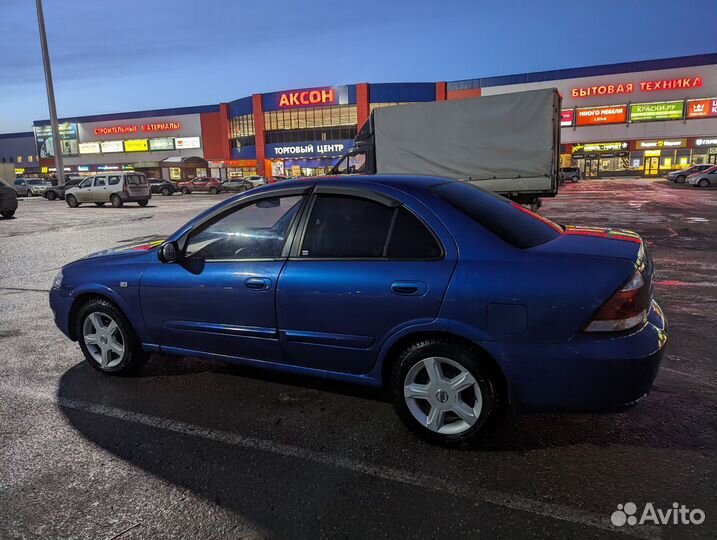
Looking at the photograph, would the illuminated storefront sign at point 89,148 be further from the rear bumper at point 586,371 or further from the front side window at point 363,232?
the rear bumper at point 586,371

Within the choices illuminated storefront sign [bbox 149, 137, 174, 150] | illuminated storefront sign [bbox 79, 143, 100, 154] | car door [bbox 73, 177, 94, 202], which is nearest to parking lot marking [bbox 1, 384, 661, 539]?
car door [bbox 73, 177, 94, 202]

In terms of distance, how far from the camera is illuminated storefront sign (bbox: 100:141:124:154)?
73.6m

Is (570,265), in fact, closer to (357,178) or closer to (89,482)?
(357,178)

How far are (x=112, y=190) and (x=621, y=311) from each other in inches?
1041

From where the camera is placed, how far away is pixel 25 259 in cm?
1004

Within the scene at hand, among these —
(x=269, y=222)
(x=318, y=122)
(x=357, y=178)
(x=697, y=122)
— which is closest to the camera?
(x=357, y=178)

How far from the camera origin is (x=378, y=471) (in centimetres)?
268

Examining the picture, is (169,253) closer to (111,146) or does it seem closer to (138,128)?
(138,128)

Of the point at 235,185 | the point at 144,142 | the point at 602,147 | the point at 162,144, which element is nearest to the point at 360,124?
the point at 235,185

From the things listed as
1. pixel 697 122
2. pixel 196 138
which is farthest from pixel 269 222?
pixel 196 138

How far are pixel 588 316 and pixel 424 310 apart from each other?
84 centimetres

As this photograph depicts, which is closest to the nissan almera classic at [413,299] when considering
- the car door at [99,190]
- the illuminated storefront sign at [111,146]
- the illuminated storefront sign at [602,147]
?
the car door at [99,190]

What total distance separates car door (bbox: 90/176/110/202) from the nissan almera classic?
78.4ft

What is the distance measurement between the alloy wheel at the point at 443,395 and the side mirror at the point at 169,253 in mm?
1899
